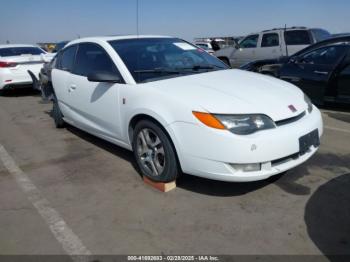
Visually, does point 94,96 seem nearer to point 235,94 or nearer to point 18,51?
point 235,94

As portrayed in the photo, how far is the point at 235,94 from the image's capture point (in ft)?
11.1

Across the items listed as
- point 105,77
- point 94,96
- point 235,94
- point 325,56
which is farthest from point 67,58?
point 325,56

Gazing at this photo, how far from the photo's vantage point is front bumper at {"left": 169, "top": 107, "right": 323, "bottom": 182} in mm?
3049

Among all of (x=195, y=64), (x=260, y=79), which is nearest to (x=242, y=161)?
(x=260, y=79)

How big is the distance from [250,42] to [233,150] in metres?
10.8

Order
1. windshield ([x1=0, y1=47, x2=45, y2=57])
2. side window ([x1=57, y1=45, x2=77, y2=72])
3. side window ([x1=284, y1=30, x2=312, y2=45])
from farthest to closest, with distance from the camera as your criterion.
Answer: side window ([x1=284, y1=30, x2=312, y2=45]) → windshield ([x1=0, y1=47, x2=45, y2=57]) → side window ([x1=57, y1=45, x2=77, y2=72])

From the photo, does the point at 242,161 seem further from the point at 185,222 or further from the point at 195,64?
the point at 195,64

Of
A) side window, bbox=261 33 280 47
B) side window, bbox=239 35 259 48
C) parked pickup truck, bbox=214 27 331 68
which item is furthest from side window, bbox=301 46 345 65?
side window, bbox=239 35 259 48

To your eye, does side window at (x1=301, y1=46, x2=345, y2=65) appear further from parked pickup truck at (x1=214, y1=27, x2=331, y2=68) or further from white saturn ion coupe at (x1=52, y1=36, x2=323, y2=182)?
parked pickup truck at (x1=214, y1=27, x2=331, y2=68)

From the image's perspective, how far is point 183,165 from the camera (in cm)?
337

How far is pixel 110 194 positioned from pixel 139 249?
1.06 meters

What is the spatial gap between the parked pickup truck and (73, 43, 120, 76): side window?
7.28 m

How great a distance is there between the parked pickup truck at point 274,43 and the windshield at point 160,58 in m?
6.80

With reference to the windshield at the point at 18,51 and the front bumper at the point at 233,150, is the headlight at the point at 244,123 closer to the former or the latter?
the front bumper at the point at 233,150
